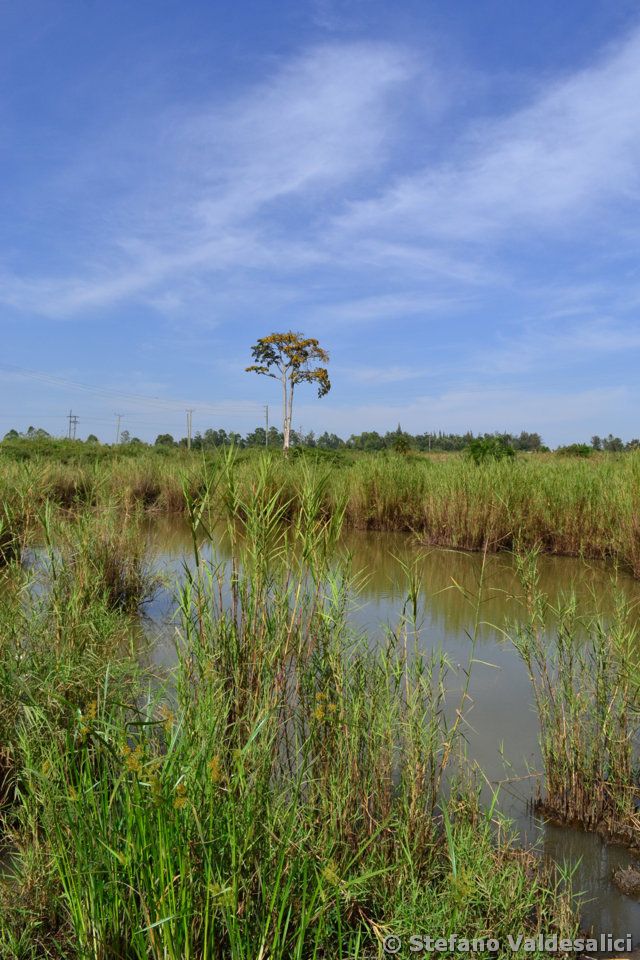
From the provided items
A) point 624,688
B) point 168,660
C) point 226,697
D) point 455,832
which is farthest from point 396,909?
point 168,660

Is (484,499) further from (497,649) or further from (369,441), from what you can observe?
(369,441)

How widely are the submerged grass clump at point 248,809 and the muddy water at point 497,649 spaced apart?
21 centimetres

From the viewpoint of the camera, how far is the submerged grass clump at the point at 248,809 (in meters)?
1.49

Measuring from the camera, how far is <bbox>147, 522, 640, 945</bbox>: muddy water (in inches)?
91.3

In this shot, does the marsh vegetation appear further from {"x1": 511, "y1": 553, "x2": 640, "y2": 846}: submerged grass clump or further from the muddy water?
the muddy water

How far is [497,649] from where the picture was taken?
484 cm

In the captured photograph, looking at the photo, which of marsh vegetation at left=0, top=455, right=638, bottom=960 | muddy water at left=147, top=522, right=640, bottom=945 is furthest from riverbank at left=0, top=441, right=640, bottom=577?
marsh vegetation at left=0, top=455, right=638, bottom=960

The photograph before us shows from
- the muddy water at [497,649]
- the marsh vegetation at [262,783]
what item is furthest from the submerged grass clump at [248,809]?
the muddy water at [497,649]

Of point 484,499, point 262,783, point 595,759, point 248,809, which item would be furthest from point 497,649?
point 484,499

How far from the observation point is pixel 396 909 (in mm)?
1688

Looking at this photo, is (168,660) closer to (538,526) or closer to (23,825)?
(23,825)

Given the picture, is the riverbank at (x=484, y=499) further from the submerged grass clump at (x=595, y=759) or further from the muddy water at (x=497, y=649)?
the submerged grass clump at (x=595, y=759)

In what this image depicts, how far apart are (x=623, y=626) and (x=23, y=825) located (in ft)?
8.07

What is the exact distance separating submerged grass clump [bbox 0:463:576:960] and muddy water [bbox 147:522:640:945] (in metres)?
0.21
